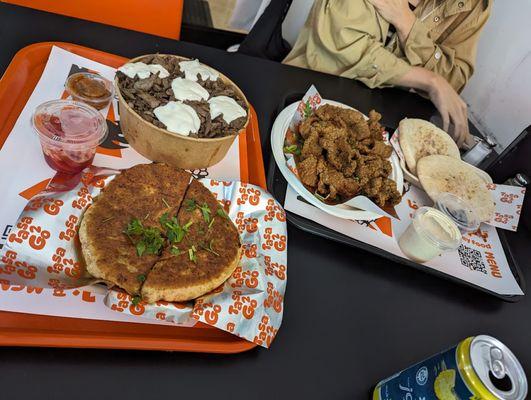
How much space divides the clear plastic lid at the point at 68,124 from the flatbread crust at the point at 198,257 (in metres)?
0.35

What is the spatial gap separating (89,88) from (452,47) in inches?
84.6

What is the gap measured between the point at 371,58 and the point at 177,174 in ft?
4.39

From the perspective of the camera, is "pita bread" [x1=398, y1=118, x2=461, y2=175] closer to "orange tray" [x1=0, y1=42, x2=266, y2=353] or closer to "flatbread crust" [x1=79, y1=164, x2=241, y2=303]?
"flatbread crust" [x1=79, y1=164, x2=241, y2=303]

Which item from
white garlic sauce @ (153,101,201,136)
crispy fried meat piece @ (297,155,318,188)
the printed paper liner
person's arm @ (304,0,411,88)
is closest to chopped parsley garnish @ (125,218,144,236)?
the printed paper liner

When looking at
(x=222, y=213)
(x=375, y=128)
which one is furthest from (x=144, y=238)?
(x=375, y=128)

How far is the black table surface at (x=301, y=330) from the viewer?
3.00 feet

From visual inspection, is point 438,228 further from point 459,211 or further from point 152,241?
point 152,241

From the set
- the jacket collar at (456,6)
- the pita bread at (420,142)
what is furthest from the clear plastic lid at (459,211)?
the jacket collar at (456,6)

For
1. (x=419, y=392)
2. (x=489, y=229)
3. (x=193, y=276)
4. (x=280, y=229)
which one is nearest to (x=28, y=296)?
(x=193, y=276)

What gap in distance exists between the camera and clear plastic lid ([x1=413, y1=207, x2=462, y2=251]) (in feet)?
4.71

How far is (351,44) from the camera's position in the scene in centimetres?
212

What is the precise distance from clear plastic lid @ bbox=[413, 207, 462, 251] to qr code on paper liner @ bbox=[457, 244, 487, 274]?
16 centimetres

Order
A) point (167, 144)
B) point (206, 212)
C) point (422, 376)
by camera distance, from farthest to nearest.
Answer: point (167, 144), point (206, 212), point (422, 376)

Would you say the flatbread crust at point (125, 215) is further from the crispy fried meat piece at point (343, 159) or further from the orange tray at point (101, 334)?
the crispy fried meat piece at point (343, 159)
